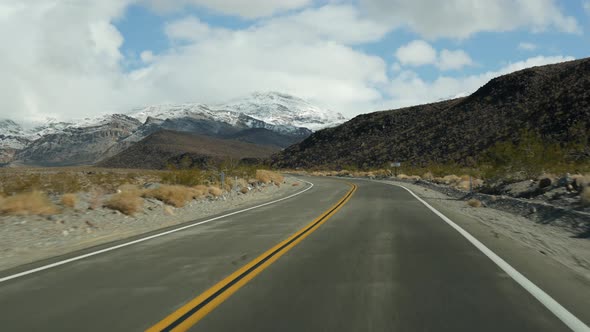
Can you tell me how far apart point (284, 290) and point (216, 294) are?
838mm

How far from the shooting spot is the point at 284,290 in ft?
21.1

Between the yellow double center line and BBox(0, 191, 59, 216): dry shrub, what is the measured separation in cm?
858

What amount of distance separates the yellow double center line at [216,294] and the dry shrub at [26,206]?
8577mm

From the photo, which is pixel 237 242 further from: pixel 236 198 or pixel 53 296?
pixel 236 198

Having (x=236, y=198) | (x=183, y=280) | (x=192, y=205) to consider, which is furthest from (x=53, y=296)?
(x=236, y=198)

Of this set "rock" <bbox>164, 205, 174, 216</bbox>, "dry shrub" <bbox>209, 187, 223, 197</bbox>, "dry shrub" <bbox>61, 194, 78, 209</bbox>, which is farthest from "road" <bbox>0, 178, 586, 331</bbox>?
"dry shrub" <bbox>209, 187, 223, 197</bbox>

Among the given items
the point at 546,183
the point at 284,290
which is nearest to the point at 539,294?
the point at 284,290

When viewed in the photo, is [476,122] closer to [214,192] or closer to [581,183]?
[214,192]

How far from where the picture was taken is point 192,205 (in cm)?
2286

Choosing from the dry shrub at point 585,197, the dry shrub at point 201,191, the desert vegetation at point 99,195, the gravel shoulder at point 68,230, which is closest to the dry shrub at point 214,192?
the desert vegetation at point 99,195

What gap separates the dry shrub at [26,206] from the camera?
14.7 m

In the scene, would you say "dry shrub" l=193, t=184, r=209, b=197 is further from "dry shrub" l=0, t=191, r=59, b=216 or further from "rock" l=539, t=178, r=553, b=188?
"rock" l=539, t=178, r=553, b=188

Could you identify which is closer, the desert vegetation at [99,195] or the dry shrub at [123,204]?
the desert vegetation at [99,195]

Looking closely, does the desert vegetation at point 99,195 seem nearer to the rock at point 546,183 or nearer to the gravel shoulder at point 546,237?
the gravel shoulder at point 546,237
